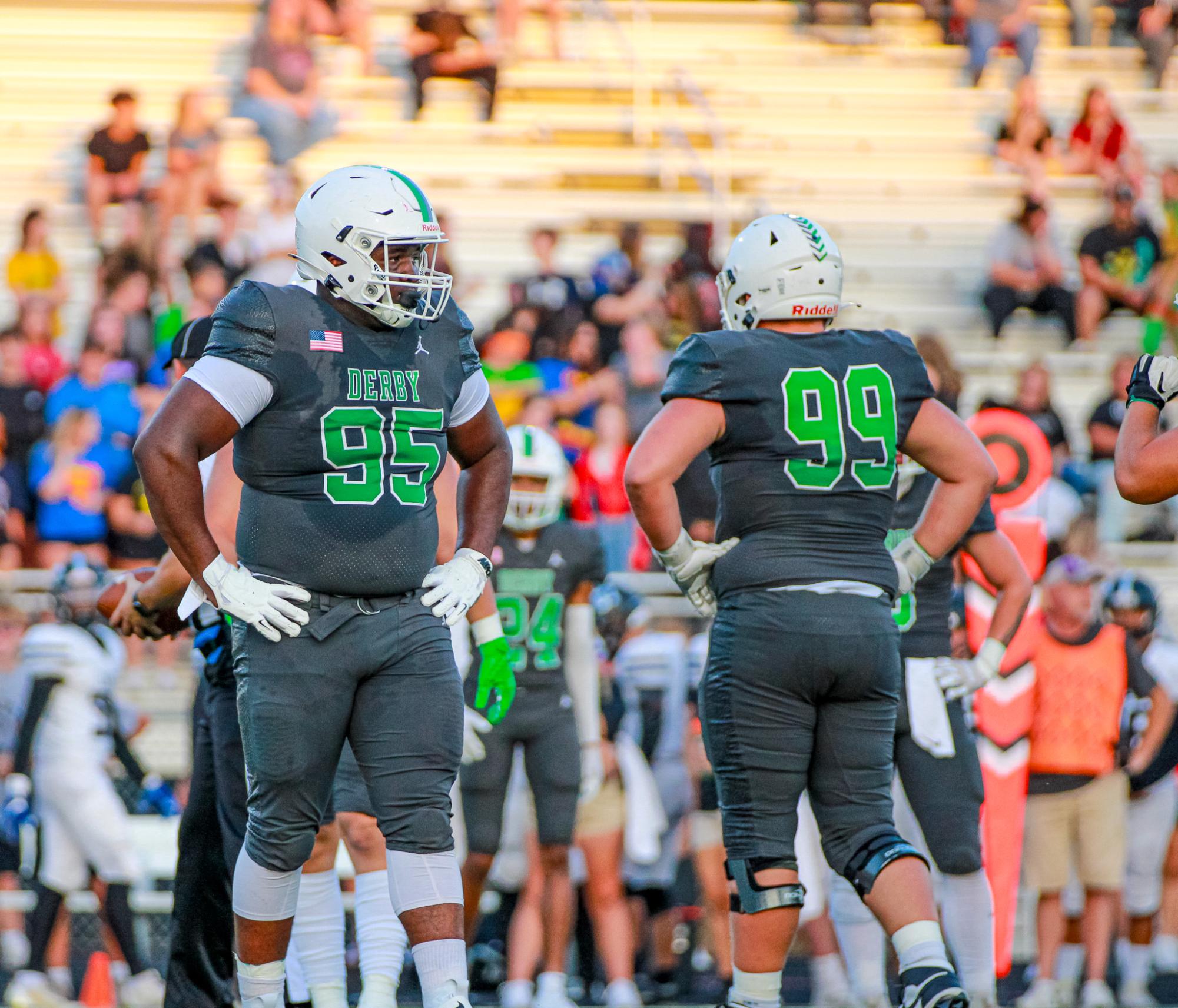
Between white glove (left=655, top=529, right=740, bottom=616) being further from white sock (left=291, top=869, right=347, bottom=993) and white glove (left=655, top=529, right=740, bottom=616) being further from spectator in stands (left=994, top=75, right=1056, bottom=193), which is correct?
spectator in stands (left=994, top=75, right=1056, bottom=193)

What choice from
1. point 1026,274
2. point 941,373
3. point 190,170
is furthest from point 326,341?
point 1026,274

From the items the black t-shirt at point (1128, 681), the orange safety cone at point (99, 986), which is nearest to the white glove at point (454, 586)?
the orange safety cone at point (99, 986)

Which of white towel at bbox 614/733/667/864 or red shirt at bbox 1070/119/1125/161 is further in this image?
red shirt at bbox 1070/119/1125/161

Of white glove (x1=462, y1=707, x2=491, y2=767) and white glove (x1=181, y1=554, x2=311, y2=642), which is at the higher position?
white glove (x1=181, y1=554, x2=311, y2=642)

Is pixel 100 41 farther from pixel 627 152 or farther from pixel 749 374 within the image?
pixel 749 374

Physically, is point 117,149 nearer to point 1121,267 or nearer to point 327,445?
point 1121,267

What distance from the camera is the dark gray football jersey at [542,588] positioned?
6.80 meters

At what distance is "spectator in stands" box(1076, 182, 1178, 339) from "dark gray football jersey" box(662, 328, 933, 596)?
29.5 ft

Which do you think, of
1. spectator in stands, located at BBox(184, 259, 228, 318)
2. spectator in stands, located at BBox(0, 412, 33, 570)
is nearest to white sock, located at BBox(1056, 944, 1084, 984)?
spectator in stands, located at BBox(0, 412, 33, 570)

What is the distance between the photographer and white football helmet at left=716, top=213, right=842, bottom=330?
4.63m

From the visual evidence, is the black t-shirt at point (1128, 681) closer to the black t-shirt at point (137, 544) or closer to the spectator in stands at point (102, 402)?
the black t-shirt at point (137, 544)

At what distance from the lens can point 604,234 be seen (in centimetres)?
1424

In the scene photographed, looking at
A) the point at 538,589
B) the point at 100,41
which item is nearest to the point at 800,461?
the point at 538,589

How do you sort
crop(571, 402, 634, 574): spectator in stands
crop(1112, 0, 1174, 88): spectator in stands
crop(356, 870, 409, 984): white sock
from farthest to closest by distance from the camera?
1. crop(1112, 0, 1174, 88): spectator in stands
2. crop(571, 402, 634, 574): spectator in stands
3. crop(356, 870, 409, 984): white sock
